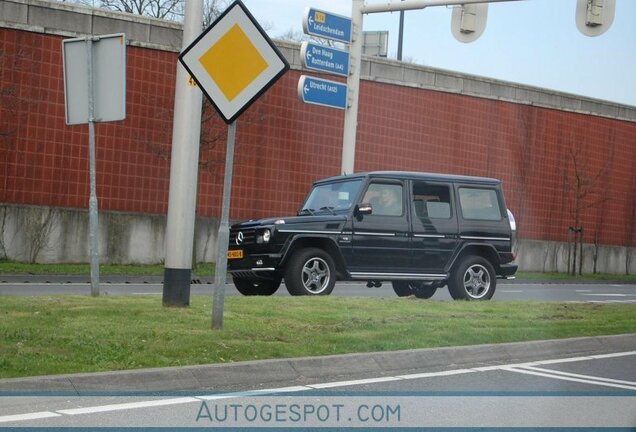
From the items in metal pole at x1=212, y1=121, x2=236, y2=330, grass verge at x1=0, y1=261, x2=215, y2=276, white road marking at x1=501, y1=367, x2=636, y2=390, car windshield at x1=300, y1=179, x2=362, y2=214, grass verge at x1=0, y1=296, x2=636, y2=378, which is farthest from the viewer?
grass verge at x1=0, y1=261, x2=215, y2=276

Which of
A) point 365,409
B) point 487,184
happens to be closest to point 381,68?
point 487,184

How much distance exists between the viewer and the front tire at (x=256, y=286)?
60.7 ft

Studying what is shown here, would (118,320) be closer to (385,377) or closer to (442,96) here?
(385,377)

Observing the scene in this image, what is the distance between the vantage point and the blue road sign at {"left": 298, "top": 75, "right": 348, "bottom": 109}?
Result: 2355 cm

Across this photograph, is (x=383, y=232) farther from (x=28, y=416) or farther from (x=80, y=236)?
(x=80, y=236)

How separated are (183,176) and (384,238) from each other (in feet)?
18.4

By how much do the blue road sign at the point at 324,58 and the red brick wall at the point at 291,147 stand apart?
229 inches

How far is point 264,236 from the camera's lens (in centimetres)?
1759

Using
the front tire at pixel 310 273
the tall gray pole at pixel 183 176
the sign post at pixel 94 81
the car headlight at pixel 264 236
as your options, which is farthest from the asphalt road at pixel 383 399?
the car headlight at pixel 264 236

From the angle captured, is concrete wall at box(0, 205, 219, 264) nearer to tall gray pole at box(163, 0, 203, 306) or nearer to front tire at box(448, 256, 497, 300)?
front tire at box(448, 256, 497, 300)

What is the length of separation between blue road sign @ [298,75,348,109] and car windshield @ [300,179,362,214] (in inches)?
190

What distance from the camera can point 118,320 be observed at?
11797 mm

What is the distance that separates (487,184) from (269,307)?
21.1 ft

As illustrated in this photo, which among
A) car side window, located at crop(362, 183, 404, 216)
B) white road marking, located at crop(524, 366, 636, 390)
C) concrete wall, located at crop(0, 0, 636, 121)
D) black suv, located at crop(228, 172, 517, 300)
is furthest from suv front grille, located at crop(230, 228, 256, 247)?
concrete wall, located at crop(0, 0, 636, 121)
